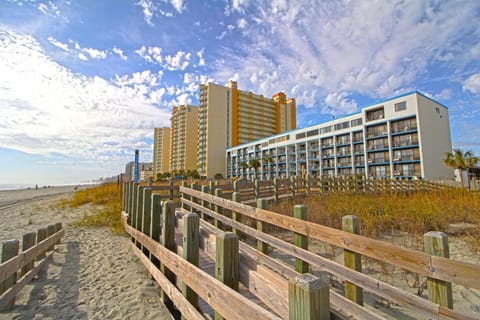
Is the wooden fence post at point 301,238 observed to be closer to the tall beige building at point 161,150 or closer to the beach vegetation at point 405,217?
the beach vegetation at point 405,217

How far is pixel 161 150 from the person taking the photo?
339 ft

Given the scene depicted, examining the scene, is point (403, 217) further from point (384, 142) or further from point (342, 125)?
point (342, 125)

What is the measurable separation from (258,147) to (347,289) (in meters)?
57.4

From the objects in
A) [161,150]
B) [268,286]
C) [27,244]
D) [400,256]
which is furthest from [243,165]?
[268,286]

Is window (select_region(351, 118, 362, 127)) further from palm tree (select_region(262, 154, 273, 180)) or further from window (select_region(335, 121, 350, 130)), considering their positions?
palm tree (select_region(262, 154, 273, 180))

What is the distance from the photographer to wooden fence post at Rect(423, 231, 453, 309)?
163 centimetres

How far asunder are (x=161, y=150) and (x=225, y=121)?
48.9 m

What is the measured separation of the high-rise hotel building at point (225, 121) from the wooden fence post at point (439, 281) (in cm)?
6416

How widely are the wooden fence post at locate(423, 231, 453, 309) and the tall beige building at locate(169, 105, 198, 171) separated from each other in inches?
3036

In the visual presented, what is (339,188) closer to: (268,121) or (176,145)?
(268,121)

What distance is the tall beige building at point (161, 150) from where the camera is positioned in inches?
3866

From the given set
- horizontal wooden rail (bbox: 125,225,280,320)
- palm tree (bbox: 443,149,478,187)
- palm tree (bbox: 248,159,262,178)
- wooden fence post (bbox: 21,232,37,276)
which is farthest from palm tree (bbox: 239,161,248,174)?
horizontal wooden rail (bbox: 125,225,280,320)

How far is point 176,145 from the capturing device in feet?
272

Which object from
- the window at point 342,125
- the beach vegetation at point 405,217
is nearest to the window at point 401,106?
the window at point 342,125
